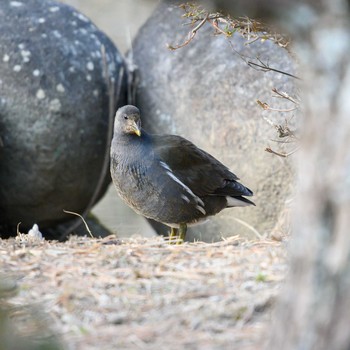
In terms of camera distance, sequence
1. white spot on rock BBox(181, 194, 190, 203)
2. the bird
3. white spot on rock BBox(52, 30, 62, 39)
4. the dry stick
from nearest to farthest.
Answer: the bird
white spot on rock BBox(181, 194, 190, 203)
white spot on rock BBox(52, 30, 62, 39)
the dry stick

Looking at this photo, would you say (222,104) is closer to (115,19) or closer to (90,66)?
(90,66)

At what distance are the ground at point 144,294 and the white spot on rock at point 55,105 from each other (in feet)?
10.0

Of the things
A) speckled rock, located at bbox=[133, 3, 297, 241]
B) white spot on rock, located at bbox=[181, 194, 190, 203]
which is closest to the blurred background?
speckled rock, located at bbox=[133, 3, 297, 241]

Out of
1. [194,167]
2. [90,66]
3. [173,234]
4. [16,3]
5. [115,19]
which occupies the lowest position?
[173,234]

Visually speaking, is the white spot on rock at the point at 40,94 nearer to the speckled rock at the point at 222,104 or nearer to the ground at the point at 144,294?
the speckled rock at the point at 222,104

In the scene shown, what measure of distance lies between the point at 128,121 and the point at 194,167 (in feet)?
1.82

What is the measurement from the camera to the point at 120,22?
13.0m

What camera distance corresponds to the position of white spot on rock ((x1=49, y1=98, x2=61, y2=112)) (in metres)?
7.23

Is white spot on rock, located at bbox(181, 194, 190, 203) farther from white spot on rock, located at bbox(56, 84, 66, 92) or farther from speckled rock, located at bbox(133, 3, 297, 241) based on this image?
white spot on rock, located at bbox(56, 84, 66, 92)

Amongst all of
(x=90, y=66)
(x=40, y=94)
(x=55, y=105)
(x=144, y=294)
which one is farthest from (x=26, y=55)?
(x=144, y=294)

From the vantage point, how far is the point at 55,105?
7238mm

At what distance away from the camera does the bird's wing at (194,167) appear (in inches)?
229

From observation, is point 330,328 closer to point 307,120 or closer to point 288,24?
point 307,120

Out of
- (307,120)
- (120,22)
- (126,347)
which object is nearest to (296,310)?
(307,120)
